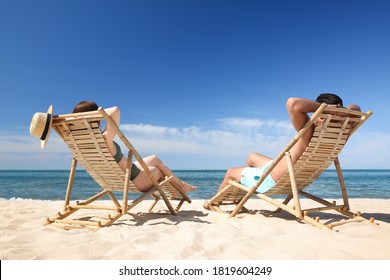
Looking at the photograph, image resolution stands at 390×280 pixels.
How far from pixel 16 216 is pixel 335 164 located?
420 cm

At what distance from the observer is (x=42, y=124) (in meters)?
3.32

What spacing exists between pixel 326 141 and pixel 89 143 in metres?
2.63

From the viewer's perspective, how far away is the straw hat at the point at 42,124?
3318 mm

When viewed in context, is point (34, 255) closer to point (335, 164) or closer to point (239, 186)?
point (239, 186)

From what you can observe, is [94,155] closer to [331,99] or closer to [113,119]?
[113,119]

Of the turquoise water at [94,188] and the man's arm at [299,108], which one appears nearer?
the man's arm at [299,108]

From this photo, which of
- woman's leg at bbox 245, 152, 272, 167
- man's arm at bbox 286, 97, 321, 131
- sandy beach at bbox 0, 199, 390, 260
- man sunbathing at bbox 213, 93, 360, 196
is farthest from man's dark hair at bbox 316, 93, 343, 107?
sandy beach at bbox 0, 199, 390, 260

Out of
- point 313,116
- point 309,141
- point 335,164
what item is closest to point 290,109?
point 313,116

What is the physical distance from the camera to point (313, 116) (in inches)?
120

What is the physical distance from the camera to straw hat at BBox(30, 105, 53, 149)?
3318mm

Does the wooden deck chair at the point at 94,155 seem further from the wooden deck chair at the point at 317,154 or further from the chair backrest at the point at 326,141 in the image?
the chair backrest at the point at 326,141

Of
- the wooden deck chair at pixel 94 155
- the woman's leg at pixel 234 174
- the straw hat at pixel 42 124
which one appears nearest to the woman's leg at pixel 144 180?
the wooden deck chair at pixel 94 155

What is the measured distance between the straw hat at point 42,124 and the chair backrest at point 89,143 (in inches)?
3.1

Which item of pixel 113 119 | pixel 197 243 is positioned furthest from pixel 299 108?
pixel 113 119
